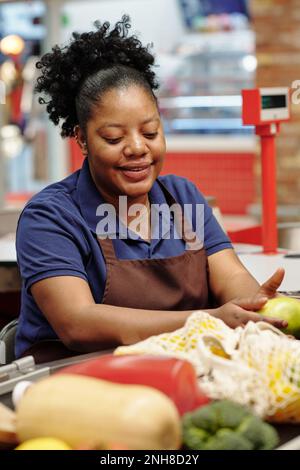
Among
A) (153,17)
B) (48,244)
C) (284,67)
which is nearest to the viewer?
(48,244)

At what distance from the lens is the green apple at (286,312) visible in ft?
5.77

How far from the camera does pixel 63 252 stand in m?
1.96

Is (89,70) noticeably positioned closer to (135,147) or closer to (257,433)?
(135,147)

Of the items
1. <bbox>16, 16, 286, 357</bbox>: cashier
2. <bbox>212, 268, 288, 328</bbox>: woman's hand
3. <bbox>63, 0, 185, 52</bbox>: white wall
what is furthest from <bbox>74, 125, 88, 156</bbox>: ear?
<bbox>63, 0, 185, 52</bbox>: white wall

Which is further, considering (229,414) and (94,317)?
(94,317)

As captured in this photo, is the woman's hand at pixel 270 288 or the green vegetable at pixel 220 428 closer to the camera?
the green vegetable at pixel 220 428

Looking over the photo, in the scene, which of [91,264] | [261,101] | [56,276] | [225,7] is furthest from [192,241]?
[225,7]

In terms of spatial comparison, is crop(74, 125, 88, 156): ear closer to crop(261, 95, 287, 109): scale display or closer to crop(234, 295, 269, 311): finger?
crop(234, 295, 269, 311): finger

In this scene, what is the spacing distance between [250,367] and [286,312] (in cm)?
47

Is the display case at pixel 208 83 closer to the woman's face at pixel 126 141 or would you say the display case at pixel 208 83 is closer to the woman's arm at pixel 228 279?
the woman's arm at pixel 228 279

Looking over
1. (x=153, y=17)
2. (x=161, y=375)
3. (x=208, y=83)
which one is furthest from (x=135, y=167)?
(x=153, y=17)

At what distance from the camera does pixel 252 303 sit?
1754mm

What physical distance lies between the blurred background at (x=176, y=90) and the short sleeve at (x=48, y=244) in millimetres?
6149

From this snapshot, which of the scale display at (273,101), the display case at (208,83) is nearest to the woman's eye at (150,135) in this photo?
the scale display at (273,101)
